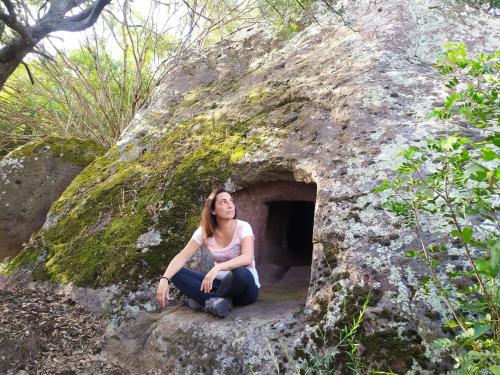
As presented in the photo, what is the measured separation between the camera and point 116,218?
4504mm

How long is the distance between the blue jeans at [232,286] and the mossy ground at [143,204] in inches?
17.5

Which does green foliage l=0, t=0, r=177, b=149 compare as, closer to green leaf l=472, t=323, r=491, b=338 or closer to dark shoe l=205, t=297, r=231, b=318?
dark shoe l=205, t=297, r=231, b=318

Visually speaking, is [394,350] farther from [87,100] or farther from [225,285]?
[87,100]

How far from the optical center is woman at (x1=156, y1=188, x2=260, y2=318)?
332 cm

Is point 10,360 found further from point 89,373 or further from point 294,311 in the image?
point 294,311

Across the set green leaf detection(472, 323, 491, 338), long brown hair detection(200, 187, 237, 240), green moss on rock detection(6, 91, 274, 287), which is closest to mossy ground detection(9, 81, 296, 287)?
green moss on rock detection(6, 91, 274, 287)

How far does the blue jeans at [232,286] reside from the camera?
333 cm

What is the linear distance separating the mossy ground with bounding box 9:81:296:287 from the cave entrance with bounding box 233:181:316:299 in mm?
386

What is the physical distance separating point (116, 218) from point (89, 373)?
5.23 ft

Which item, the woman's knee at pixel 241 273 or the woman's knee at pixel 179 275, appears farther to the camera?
the woman's knee at pixel 179 275

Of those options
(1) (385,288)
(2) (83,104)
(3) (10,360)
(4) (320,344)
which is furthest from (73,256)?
(2) (83,104)

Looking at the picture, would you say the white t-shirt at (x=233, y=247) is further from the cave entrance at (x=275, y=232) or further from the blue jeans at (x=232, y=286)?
the cave entrance at (x=275, y=232)

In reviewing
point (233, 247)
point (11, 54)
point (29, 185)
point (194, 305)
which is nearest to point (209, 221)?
point (233, 247)

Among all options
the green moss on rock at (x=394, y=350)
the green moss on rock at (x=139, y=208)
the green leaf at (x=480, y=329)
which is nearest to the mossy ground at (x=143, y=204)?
the green moss on rock at (x=139, y=208)
